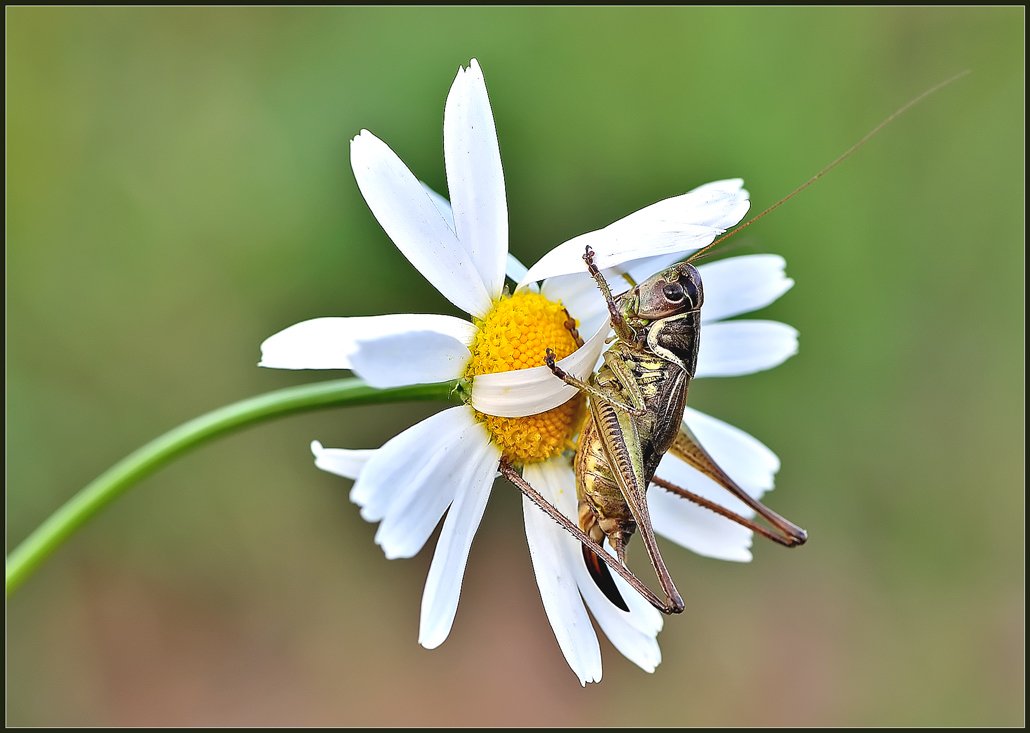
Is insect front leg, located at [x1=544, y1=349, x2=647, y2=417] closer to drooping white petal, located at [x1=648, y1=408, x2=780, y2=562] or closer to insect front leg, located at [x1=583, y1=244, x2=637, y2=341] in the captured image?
insect front leg, located at [x1=583, y1=244, x2=637, y2=341]

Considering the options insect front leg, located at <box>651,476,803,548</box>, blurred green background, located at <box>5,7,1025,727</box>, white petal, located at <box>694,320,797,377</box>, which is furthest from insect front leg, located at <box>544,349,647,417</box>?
blurred green background, located at <box>5,7,1025,727</box>

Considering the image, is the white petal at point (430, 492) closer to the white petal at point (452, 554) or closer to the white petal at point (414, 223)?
the white petal at point (452, 554)

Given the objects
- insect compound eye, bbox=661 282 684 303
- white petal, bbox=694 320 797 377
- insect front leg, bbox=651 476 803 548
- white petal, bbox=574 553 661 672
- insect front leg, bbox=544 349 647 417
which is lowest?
white petal, bbox=574 553 661 672

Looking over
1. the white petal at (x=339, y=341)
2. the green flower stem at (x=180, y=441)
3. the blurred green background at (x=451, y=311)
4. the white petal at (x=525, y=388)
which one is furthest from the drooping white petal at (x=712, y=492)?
the blurred green background at (x=451, y=311)

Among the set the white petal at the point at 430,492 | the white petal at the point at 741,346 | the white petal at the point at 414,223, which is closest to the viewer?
the white petal at the point at 430,492

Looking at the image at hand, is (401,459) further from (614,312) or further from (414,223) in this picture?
(614,312)
